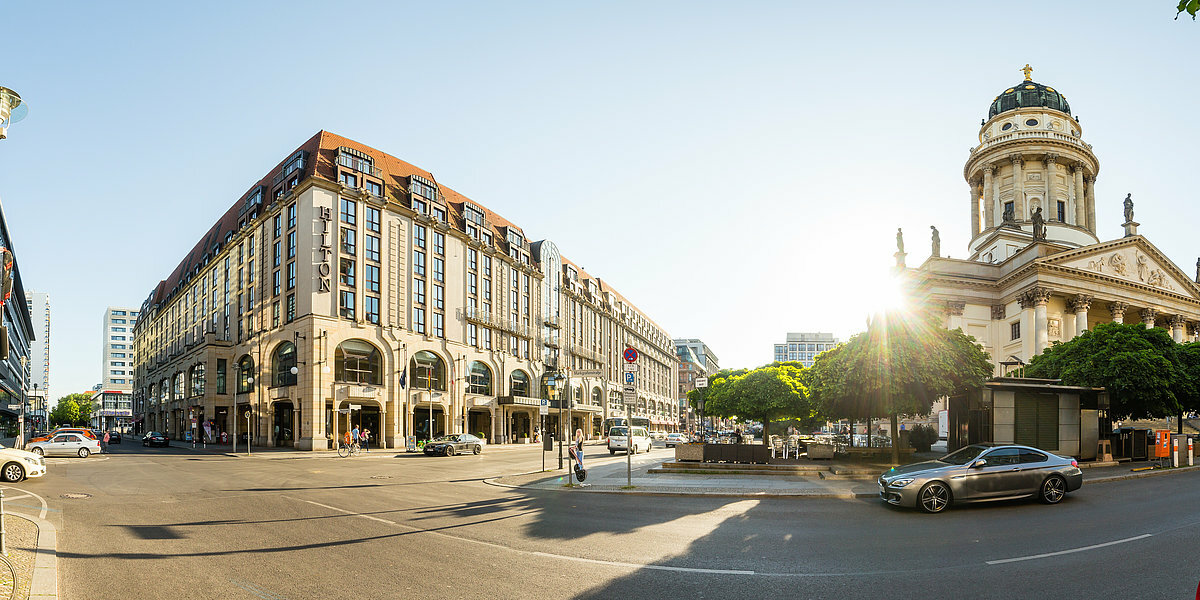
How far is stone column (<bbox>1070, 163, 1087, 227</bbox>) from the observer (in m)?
72.0

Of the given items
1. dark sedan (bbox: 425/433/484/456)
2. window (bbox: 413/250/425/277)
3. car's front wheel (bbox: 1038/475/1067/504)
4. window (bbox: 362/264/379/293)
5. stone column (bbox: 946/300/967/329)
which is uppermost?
window (bbox: 413/250/425/277)

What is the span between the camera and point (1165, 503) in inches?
583

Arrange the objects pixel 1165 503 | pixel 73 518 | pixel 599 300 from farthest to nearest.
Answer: pixel 599 300, pixel 1165 503, pixel 73 518

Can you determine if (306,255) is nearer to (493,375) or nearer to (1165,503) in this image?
(493,375)

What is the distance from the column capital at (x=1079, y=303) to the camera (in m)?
56.6

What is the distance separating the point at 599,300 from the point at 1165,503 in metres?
80.3

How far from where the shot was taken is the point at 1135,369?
30.9 meters

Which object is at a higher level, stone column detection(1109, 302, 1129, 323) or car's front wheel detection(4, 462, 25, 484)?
stone column detection(1109, 302, 1129, 323)

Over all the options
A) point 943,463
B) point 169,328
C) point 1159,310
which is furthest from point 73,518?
point 169,328

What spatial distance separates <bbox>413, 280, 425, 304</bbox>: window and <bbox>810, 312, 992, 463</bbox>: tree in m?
37.7

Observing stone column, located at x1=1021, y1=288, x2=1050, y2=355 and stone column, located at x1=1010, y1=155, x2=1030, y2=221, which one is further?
stone column, located at x1=1010, y1=155, x2=1030, y2=221

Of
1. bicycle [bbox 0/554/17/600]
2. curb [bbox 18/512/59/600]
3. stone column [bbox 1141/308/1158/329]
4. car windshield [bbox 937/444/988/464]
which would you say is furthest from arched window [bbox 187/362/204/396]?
stone column [bbox 1141/308/1158/329]

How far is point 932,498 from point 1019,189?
233ft

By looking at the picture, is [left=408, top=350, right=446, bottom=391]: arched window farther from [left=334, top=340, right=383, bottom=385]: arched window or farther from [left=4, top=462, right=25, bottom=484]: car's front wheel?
[left=4, top=462, right=25, bottom=484]: car's front wheel
